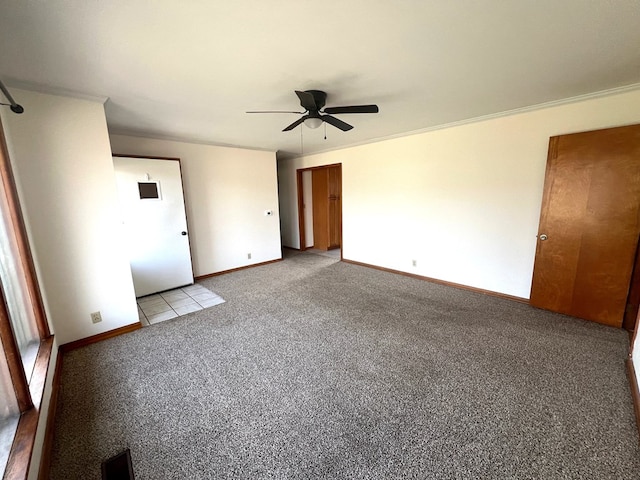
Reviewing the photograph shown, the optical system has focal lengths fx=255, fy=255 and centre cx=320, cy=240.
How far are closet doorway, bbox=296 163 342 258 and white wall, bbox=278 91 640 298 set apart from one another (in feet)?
3.49

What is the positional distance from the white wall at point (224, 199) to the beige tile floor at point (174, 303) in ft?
2.04

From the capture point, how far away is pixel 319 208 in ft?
20.1

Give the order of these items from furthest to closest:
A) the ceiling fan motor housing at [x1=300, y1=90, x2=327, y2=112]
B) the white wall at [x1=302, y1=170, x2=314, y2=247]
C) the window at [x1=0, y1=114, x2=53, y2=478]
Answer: the white wall at [x1=302, y1=170, x2=314, y2=247], the ceiling fan motor housing at [x1=300, y1=90, x2=327, y2=112], the window at [x1=0, y1=114, x2=53, y2=478]

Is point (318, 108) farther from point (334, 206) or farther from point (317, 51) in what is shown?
point (334, 206)

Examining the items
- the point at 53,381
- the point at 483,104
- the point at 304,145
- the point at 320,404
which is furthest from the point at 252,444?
the point at 304,145

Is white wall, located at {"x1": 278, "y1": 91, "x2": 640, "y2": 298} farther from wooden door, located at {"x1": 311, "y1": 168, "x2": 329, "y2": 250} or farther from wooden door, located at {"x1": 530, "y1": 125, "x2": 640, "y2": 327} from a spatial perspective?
wooden door, located at {"x1": 311, "y1": 168, "x2": 329, "y2": 250}

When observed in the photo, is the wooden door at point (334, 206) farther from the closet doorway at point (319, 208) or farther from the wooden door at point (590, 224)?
the wooden door at point (590, 224)

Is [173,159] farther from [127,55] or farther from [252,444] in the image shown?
[252,444]

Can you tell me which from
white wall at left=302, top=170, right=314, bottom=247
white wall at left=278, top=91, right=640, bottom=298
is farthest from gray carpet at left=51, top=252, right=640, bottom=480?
white wall at left=302, top=170, right=314, bottom=247

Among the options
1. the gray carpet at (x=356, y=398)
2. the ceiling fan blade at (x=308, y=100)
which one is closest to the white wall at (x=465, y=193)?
the gray carpet at (x=356, y=398)

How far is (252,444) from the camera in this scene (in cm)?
143

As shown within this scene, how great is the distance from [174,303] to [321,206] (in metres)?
3.71

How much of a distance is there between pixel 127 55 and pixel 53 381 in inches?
93.2

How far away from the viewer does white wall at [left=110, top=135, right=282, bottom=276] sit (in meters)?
4.03
